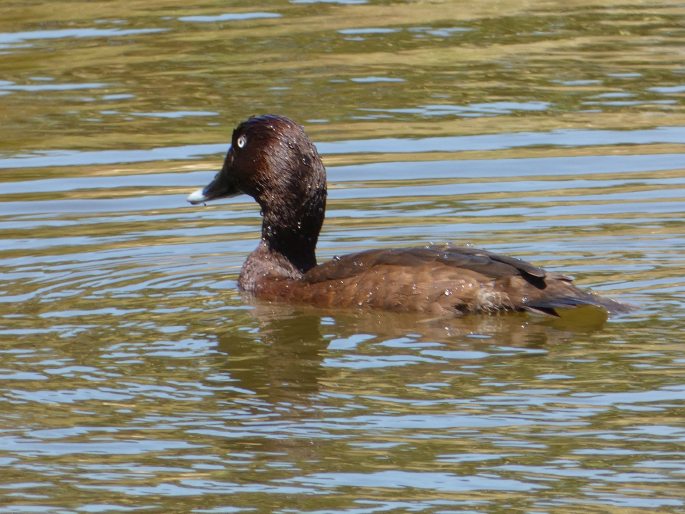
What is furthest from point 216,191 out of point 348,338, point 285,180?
point 348,338

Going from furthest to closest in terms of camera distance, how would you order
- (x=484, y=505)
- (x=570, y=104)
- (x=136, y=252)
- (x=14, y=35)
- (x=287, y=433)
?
(x=14, y=35) → (x=570, y=104) → (x=136, y=252) → (x=287, y=433) → (x=484, y=505)

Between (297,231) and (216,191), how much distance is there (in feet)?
2.93

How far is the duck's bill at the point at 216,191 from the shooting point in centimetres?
1134

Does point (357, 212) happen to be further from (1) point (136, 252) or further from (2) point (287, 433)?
(2) point (287, 433)

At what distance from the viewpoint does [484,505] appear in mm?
6504

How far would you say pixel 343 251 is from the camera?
11.6 meters

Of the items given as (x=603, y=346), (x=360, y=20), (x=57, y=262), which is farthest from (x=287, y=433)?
(x=360, y=20)

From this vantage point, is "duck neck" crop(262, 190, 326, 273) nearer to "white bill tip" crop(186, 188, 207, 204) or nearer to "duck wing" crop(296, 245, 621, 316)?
"white bill tip" crop(186, 188, 207, 204)

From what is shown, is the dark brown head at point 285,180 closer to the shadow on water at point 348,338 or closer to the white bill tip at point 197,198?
the white bill tip at point 197,198

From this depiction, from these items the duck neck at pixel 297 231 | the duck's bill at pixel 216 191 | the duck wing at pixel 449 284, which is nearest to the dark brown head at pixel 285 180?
the duck neck at pixel 297 231

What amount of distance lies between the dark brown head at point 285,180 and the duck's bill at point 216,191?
25 centimetres

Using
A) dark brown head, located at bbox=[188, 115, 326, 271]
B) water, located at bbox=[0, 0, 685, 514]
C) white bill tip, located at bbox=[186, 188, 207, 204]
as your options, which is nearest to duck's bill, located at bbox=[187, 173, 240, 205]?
white bill tip, located at bbox=[186, 188, 207, 204]

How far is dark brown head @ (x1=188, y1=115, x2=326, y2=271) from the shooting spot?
10.7 metres

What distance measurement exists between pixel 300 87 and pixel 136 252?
525cm
